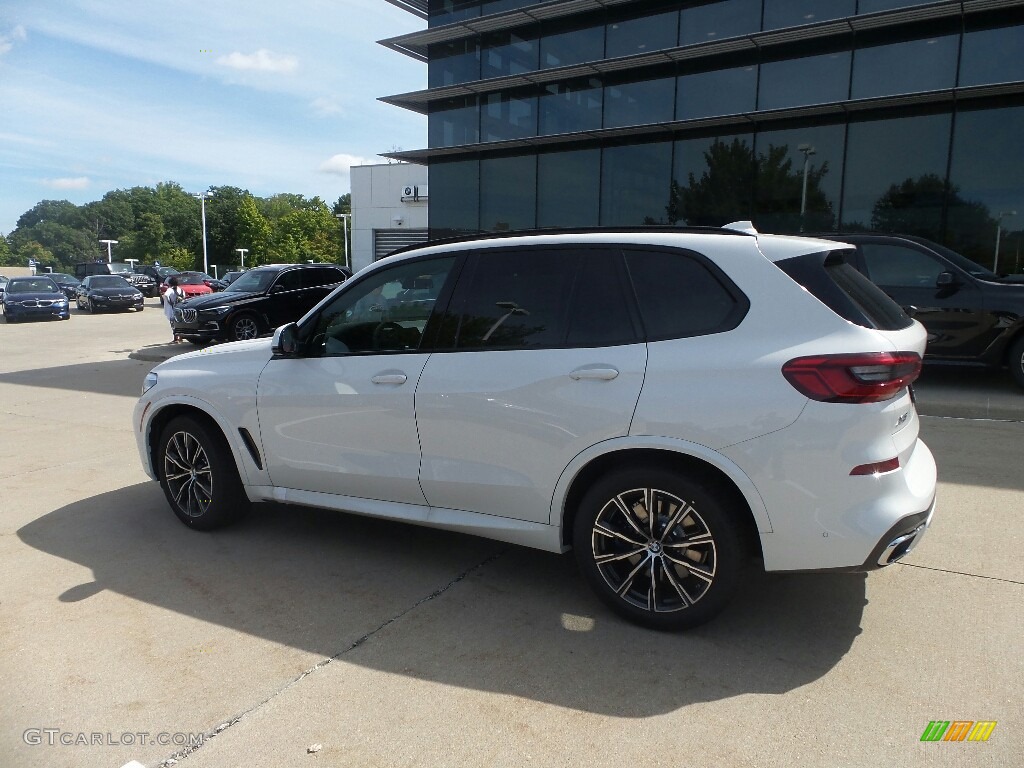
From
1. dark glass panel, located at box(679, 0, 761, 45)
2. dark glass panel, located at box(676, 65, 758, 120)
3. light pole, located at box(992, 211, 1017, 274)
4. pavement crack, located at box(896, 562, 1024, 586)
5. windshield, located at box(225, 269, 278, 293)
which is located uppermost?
dark glass panel, located at box(679, 0, 761, 45)

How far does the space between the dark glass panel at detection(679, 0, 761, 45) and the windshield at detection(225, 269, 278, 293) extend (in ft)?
33.5

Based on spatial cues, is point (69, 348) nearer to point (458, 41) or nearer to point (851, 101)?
point (458, 41)

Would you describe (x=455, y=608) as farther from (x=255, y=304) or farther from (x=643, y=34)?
(x=643, y=34)

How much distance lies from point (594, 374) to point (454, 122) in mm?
17369

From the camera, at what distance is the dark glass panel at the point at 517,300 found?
139 inches

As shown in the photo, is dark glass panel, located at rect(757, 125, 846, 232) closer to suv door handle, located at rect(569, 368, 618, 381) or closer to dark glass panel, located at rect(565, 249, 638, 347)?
dark glass panel, located at rect(565, 249, 638, 347)

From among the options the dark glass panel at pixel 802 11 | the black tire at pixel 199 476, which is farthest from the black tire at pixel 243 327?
the dark glass panel at pixel 802 11

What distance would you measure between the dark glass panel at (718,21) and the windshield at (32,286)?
75.6 feet

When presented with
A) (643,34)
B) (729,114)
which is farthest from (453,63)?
(729,114)

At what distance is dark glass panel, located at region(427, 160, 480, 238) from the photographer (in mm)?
18953

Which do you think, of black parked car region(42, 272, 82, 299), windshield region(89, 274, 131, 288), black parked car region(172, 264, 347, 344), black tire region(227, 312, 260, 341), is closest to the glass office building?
black parked car region(172, 264, 347, 344)

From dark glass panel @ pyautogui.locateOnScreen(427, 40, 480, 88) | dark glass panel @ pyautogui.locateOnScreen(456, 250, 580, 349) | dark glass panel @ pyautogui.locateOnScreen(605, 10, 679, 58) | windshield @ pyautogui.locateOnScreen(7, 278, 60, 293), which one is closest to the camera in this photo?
dark glass panel @ pyautogui.locateOnScreen(456, 250, 580, 349)

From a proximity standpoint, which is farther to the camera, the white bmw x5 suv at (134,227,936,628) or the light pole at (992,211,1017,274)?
the light pole at (992,211,1017,274)

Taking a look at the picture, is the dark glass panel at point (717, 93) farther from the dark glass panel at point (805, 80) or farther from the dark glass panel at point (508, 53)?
the dark glass panel at point (508, 53)
